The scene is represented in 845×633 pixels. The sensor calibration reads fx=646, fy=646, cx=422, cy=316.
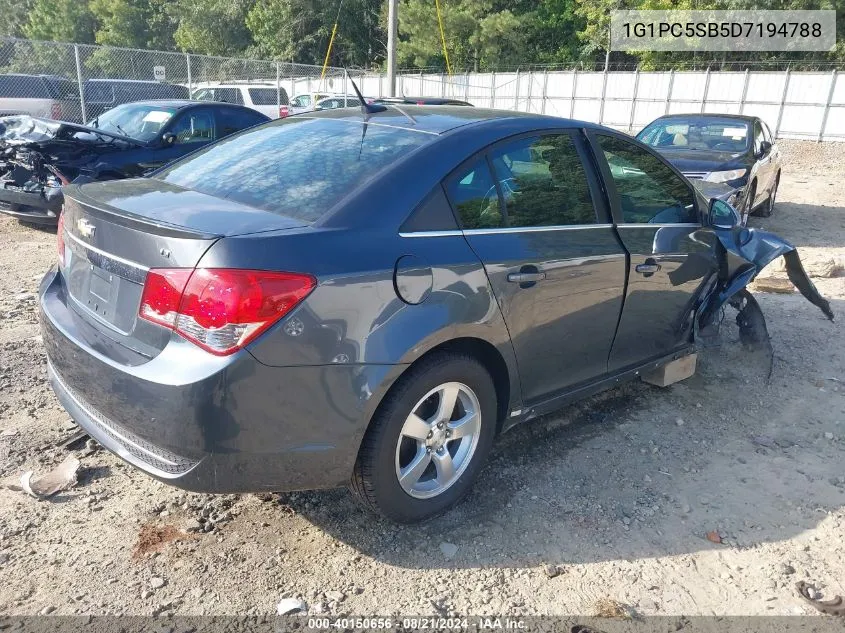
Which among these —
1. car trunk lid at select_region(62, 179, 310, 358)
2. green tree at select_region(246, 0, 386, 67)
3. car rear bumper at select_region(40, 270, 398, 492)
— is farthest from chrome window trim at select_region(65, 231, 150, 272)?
green tree at select_region(246, 0, 386, 67)

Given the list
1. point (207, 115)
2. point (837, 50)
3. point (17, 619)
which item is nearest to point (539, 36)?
point (837, 50)

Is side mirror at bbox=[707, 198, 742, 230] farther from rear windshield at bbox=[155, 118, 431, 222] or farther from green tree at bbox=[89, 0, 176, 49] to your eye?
green tree at bbox=[89, 0, 176, 49]

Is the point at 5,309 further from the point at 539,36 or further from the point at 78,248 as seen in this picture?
the point at 539,36

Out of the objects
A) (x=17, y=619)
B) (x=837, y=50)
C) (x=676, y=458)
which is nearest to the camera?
(x=17, y=619)

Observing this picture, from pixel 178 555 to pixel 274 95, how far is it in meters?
19.0

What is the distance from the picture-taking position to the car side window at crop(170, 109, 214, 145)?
28.3 feet

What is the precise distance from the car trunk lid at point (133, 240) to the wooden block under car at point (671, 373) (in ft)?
Answer: 8.85

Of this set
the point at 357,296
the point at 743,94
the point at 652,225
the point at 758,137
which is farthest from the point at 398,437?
the point at 743,94

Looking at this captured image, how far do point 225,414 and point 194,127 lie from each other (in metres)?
7.74

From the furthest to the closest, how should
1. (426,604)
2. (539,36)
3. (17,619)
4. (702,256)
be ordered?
(539,36) < (702,256) < (426,604) < (17,619)

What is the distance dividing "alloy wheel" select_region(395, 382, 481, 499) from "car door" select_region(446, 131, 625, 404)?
0.34 meters

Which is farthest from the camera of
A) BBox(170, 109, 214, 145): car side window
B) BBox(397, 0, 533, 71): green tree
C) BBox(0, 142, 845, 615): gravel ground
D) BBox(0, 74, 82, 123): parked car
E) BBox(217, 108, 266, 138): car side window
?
BBox(397, 0, 533, 71): green tree

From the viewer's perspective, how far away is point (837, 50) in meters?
27.1

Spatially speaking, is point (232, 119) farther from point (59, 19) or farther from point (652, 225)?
point (59, 19)
